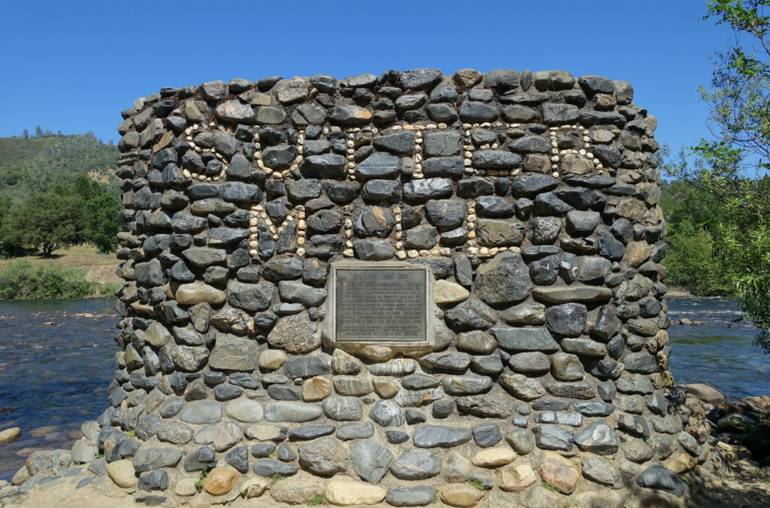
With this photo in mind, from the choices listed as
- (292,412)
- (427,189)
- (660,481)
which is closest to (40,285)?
(292,412)

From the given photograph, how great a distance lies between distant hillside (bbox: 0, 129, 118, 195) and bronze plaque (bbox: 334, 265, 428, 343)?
270ft

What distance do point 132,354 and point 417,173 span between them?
125 inches

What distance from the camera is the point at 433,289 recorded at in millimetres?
5133

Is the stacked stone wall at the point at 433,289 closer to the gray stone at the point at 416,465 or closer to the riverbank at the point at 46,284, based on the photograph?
the gray stone at the point at 416,465

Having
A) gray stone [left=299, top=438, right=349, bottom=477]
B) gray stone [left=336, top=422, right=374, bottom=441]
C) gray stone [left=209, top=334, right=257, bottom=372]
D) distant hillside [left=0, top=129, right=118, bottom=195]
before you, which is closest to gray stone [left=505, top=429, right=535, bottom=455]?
gray stone [left=336, top=422, right=374, bottom=441]

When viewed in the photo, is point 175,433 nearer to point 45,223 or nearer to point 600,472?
point 600,472

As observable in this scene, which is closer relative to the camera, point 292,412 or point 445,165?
point 292,412

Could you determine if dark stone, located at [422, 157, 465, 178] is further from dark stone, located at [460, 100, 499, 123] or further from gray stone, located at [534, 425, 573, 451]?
gray stone, located at [534, 425, 573, 451]

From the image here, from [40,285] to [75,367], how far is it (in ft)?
78.0

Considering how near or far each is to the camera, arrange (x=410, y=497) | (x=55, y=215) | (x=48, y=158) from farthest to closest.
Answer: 1. (x=48, y=158)
2. (x=55, y=215)
3. (x=410, y=497)

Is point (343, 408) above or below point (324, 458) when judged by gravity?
above

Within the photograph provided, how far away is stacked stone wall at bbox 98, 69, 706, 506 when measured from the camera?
490 centimetres

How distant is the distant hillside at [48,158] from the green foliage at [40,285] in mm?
47890

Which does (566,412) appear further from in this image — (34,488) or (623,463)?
(34,488)
